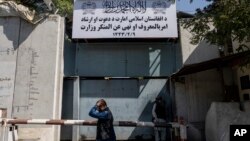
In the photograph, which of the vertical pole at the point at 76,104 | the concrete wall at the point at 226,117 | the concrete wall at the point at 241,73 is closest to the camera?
the concrete wall at the point at 226,117

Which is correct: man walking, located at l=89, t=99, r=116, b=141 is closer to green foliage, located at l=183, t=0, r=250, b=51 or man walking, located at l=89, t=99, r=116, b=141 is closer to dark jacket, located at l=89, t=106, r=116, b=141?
dark jacket, located at l=89, t=106, r=116, b=141

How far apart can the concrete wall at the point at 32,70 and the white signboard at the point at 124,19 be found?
913 millimetres

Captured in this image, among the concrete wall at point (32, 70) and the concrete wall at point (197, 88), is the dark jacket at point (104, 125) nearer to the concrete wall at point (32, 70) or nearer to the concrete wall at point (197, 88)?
the concrete wall at point (32, 70)

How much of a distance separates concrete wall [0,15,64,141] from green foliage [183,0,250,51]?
192 inches

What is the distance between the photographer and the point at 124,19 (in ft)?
42.3

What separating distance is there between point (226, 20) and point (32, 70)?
21.5 ft

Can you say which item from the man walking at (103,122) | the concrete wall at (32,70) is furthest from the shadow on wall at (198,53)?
the man walking at (103,122)

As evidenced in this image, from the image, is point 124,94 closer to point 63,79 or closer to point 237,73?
point 63,79

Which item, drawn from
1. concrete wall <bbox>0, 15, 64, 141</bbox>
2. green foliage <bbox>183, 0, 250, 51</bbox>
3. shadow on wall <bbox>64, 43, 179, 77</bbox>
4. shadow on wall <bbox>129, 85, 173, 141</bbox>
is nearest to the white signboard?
shadow on wall <bbox>64, 43, 179, 77</bbox>

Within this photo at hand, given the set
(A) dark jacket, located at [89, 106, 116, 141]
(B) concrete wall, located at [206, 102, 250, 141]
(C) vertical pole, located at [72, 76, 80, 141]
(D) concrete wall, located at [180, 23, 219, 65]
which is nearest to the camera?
(A) dark jacket, located at [89, 106, 116, 141]

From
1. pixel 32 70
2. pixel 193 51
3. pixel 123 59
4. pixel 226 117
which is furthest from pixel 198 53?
pixel 32 70

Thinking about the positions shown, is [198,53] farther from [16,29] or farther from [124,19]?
[16,29]

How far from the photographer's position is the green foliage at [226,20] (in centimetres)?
827

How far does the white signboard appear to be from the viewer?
12680 millimetres
